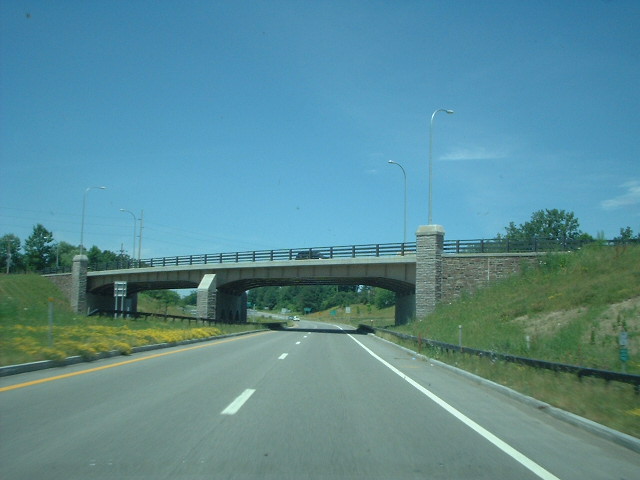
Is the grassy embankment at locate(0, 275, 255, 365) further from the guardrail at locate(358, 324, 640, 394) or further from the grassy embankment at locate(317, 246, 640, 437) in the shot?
the guardrail at locate(358, 324, 640, 394)

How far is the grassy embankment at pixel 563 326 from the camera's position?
10984mm

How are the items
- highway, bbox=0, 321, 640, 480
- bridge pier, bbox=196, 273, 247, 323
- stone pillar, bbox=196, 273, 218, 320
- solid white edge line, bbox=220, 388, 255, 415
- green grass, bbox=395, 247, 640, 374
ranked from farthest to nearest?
bridge pier, bbox=196, 273, 247, 323, stone pillar, bbox=196, 273, 218, 320, green grass, bbox=395, 247, 640, 374, solid white edge line, bbox=220, 388, 255, 415, highway, bbox=0, 321, 640, 480

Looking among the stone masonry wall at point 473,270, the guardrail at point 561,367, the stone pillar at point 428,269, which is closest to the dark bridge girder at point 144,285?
the stone pillar at point 428,269

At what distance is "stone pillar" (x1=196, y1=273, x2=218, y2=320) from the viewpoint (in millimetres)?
55328

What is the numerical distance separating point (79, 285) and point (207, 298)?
19790 mm

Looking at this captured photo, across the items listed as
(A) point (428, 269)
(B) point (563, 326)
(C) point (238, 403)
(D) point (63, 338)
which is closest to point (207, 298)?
(A) point (428, 269)

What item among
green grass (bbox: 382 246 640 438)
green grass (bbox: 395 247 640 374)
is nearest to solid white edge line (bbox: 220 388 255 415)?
green grass (bbox: 382 246 640 438)

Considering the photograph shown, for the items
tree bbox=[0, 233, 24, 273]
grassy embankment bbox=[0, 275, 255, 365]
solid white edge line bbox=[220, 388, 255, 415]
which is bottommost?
solid white edge line bbox=[220, 388, 255, 415]

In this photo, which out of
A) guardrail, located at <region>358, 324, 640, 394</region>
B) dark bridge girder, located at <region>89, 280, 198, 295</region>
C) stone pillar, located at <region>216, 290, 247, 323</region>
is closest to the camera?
guardrail, located at <region>358, 324, 640, 394</region>

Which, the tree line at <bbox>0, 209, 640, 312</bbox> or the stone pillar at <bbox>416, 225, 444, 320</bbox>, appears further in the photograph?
the tree line at <bbox>0, 209, 640, 312</bbox>

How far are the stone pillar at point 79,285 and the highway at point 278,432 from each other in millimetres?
55207

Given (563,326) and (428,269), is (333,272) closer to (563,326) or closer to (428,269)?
(428,269)

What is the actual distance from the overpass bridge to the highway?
2774cm

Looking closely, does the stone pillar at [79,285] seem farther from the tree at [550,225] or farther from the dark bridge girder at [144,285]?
the tree at [550,225]
